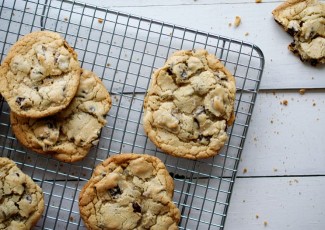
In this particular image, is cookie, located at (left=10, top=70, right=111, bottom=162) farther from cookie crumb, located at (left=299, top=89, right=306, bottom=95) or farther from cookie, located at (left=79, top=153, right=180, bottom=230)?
cookie crumb, located at (left=299, top=89, right=306, bottom=95)

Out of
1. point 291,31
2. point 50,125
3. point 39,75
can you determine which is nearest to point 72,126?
point 50,125

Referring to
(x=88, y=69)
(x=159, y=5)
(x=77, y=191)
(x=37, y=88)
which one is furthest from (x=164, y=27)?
(x=77, y=191)

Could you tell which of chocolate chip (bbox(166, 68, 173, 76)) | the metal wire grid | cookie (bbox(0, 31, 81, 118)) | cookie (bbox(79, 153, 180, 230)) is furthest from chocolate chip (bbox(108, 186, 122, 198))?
chocolate chip (bbox(166, 68, 173, 76))

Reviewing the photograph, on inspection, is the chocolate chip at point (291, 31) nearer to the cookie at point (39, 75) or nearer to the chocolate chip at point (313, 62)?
the chocolate chip at point (313, 62)

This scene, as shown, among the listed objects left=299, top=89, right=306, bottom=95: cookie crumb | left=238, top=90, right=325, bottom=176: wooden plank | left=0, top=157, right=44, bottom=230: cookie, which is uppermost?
left=299, top=89, right=306, bottom=95: cookie crumb

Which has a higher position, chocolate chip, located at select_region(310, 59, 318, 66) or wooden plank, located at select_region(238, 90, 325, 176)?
chocolate chip, located at select_region(310, 59, 318, 66)

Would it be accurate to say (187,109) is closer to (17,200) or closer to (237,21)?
(237,21)
